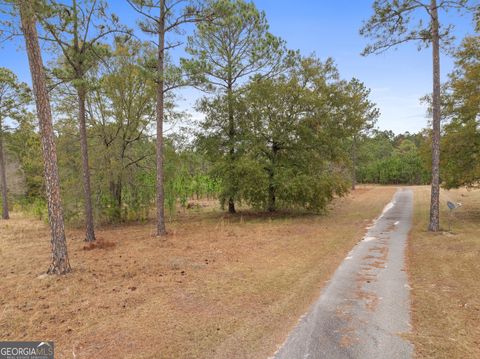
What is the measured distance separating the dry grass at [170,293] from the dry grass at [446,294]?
174cm

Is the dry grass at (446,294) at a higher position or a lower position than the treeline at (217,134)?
lower

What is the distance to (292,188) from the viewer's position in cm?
1536

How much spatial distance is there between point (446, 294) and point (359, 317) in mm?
2087

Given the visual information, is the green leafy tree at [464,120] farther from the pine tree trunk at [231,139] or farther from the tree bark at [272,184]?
the pine tree trunk at [231,139]

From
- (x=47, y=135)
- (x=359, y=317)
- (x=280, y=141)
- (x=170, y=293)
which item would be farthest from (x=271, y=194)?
(x=359, y=317)

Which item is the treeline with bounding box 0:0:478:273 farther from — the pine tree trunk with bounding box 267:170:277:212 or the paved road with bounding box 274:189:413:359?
the paved road with bounding box 274:189:413:359

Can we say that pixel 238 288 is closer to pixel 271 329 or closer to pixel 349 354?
pixel 271 329

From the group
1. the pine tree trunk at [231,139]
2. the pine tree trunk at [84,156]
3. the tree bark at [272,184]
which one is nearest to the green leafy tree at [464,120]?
the tree bark at [272,184]

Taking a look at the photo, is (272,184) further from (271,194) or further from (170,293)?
(170,293)

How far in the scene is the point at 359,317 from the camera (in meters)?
4.84

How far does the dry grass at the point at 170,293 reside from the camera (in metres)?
4.24

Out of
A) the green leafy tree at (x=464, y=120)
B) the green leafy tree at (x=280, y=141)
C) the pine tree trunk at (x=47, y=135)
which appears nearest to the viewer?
the pine tree trunk at (x=47, y=135)

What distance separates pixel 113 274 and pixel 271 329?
4420mm

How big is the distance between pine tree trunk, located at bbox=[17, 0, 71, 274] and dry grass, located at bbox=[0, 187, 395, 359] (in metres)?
0.58
